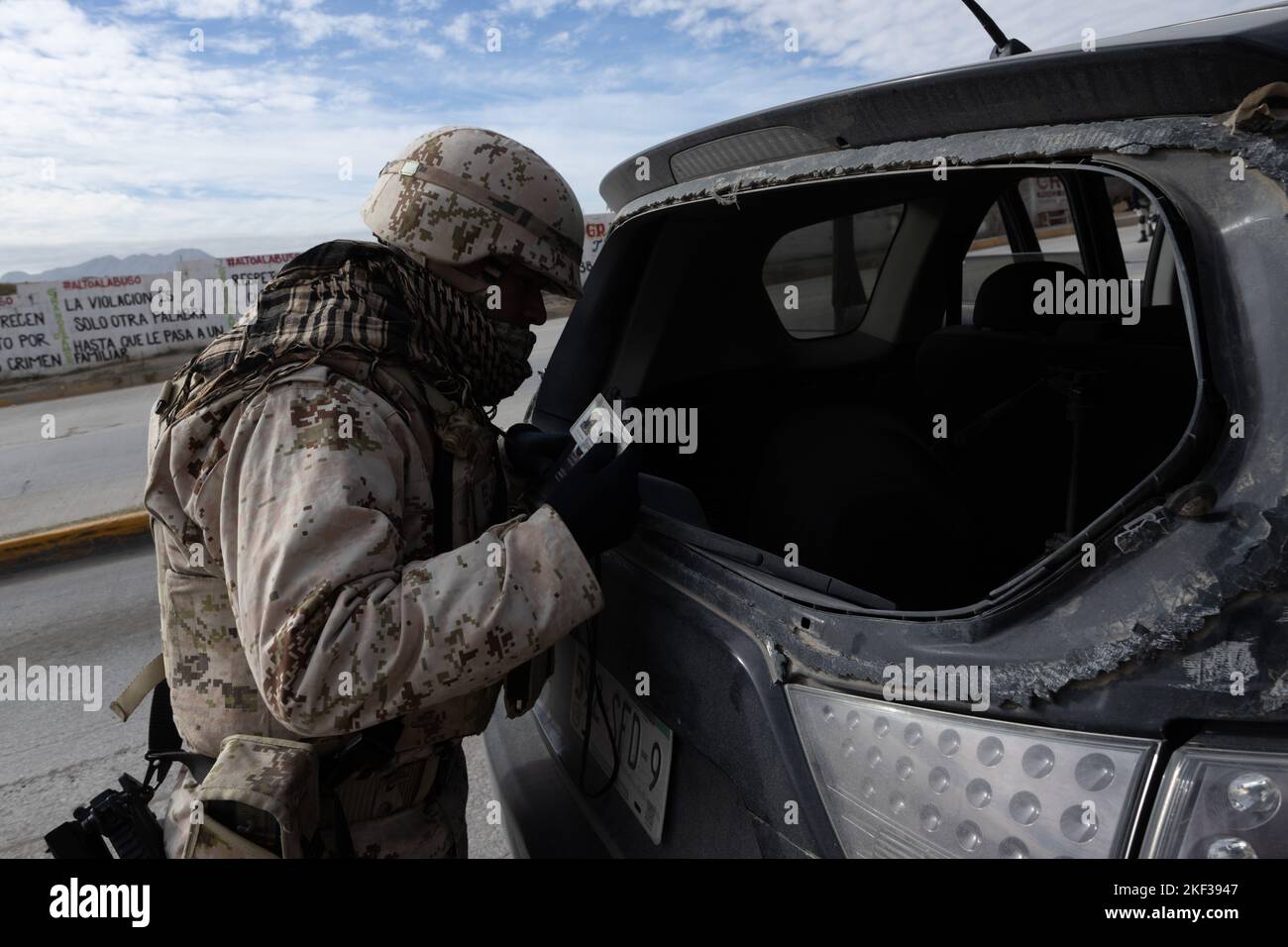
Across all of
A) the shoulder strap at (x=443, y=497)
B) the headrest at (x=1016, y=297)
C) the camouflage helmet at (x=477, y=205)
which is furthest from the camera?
the headrest at (x=1016, y=297)

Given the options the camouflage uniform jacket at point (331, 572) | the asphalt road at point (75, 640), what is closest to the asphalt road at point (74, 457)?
the asphalt road at point (75, 640)

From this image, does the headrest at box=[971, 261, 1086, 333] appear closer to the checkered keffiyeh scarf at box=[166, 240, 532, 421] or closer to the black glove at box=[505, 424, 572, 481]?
the black glove at box=[505, 424, 572, 481]

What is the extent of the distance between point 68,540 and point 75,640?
167 centimetres

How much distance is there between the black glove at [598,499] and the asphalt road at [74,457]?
2.59m

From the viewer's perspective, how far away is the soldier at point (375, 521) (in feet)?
4.18

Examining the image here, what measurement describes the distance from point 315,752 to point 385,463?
50 cm

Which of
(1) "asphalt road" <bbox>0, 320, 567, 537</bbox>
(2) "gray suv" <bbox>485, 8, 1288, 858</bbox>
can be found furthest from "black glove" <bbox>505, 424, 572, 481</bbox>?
(1) "asphalt road" <bbox>0, 320, 567, 537</bbox>

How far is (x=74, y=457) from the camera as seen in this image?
8.42 meters

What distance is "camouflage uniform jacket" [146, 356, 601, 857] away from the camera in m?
1.26

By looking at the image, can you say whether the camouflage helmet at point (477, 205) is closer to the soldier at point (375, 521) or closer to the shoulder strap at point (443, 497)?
the soldier at point (375, 521)

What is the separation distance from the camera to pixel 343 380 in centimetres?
140

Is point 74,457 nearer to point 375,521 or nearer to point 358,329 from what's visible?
point 358,329

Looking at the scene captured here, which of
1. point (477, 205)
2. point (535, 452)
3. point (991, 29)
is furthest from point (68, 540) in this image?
point (991, 29)
